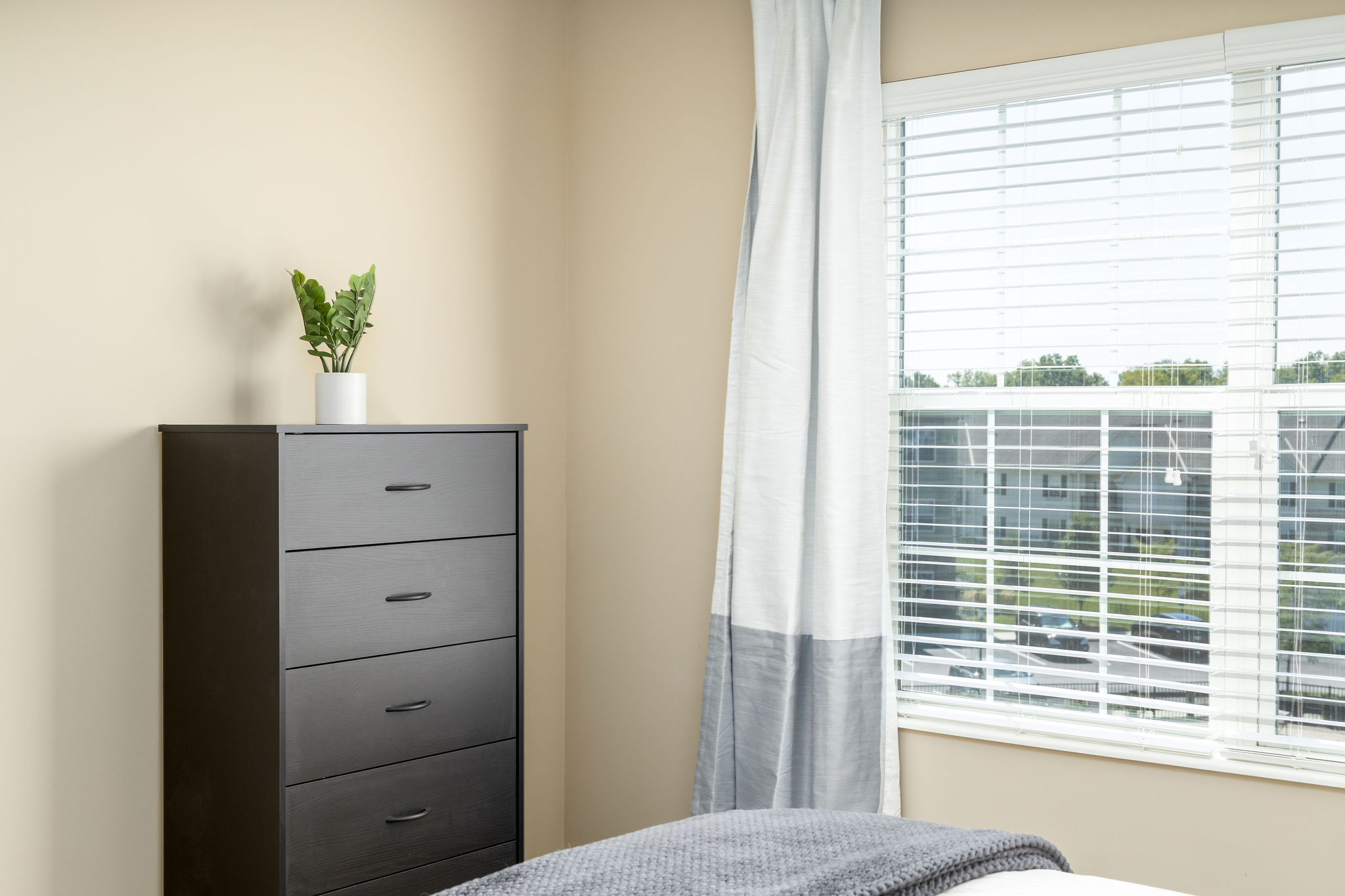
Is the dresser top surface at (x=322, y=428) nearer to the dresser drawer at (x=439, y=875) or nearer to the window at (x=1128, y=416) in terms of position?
the dresser drawer at (x=439, y=875)

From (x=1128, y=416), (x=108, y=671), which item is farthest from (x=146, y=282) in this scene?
(x=1128, y=416)

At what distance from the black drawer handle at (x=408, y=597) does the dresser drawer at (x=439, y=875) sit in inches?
20.8

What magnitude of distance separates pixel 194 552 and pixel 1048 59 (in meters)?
2.13

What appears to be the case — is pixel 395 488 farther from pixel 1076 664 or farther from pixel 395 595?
pixel 1076 664

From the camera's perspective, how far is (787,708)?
2289 millimetres

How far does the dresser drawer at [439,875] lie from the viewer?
1.77 meters

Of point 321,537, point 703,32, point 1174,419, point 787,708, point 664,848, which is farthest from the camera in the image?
point 703,32

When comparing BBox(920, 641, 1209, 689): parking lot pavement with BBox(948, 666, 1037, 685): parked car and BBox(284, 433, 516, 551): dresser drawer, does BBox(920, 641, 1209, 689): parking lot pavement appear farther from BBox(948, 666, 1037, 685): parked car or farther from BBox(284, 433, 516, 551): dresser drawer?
BBox(284, 433, 516, 551): dresser drawer

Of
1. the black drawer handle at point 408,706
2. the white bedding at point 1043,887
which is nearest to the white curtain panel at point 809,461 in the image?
Answer: the black drawer handle at point 408,706

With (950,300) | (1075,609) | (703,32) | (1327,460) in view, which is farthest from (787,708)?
(703,32)

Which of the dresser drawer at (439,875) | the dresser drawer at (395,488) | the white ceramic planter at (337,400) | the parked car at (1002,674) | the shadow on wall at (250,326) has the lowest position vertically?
the dresser drawer at (439,875)

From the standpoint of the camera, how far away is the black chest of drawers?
1651mm

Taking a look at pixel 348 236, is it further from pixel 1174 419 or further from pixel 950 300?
pixel 1174 419

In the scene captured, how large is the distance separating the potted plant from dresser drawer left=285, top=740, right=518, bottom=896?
70cm
